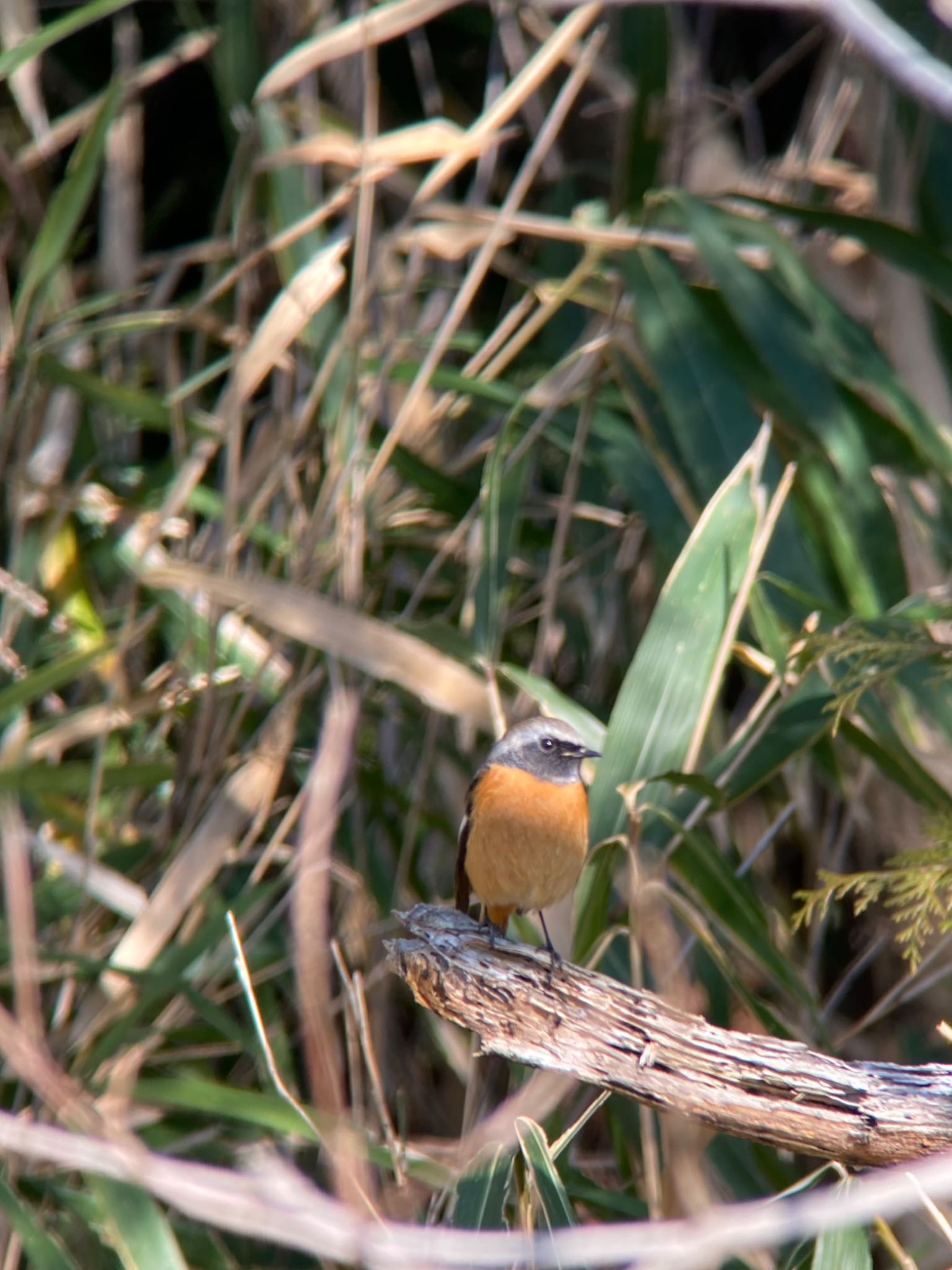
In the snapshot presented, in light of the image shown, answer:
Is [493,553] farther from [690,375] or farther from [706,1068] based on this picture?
[706,1068]

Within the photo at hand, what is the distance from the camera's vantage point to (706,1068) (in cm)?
235

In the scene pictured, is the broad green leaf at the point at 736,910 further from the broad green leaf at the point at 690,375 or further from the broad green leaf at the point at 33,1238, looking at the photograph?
the broad green leaf at the point at 33,1238

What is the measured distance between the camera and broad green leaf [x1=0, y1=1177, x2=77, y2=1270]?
10.1 feet

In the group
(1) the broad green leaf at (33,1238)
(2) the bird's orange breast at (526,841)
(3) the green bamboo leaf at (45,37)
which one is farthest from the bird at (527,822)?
(3) the green bamboo leaf at (45,37)

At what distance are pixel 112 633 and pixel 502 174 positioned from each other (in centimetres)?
280

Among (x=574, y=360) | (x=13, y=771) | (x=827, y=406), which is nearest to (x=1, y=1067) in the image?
(x=13, y=771)

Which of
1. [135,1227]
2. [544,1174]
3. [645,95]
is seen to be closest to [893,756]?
[544,1174]

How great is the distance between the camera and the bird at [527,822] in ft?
10.9

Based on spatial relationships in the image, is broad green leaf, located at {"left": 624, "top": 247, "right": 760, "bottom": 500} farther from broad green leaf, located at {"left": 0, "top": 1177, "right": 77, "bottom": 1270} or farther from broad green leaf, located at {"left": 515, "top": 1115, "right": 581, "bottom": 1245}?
broad green leaf, located at {"left": 0, "top": 1177, "right": 77, "bottom": 1270}

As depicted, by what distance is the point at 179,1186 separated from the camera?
1.03m

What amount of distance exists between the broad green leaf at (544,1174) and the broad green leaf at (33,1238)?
1259 mm

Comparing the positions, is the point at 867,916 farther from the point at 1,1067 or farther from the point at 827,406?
the point at 1,1067

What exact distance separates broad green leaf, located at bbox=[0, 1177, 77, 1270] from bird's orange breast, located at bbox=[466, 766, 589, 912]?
1315 mm

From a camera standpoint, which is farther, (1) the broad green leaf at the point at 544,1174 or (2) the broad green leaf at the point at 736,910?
(2) the broad green leaf at the point at 736,910
